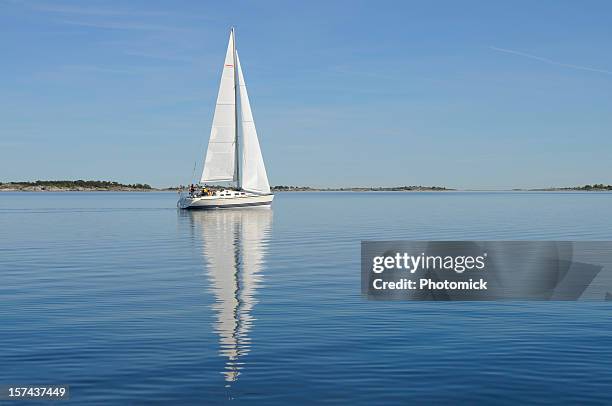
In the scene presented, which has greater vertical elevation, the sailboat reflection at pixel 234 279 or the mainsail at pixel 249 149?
the mainsail at pixel 249 149

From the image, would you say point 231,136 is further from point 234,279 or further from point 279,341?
point 279,341

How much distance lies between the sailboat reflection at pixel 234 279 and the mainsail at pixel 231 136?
3456 cm

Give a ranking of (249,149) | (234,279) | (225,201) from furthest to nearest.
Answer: (249,149) → (225,201) → (234,279)

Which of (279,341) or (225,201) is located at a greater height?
(225,201)

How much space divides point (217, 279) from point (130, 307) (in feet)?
31.2

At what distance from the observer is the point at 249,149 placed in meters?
116

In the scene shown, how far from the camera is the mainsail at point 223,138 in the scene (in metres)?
114

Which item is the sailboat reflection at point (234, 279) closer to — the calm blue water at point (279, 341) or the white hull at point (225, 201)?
the calm blue water at point (279, 341)

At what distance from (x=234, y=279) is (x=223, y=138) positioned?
7982cm

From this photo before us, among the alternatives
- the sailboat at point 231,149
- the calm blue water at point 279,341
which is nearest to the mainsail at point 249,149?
the sailboat at point 231,149

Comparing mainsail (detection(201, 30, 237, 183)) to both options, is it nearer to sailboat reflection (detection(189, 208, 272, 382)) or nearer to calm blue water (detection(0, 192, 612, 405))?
sailboat reflection (detection(189, 208, 272, 382))

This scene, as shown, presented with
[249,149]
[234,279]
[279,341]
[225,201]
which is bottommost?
[234,279]

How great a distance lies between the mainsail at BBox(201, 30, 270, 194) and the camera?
374ft

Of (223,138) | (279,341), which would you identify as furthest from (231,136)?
(279,341)
